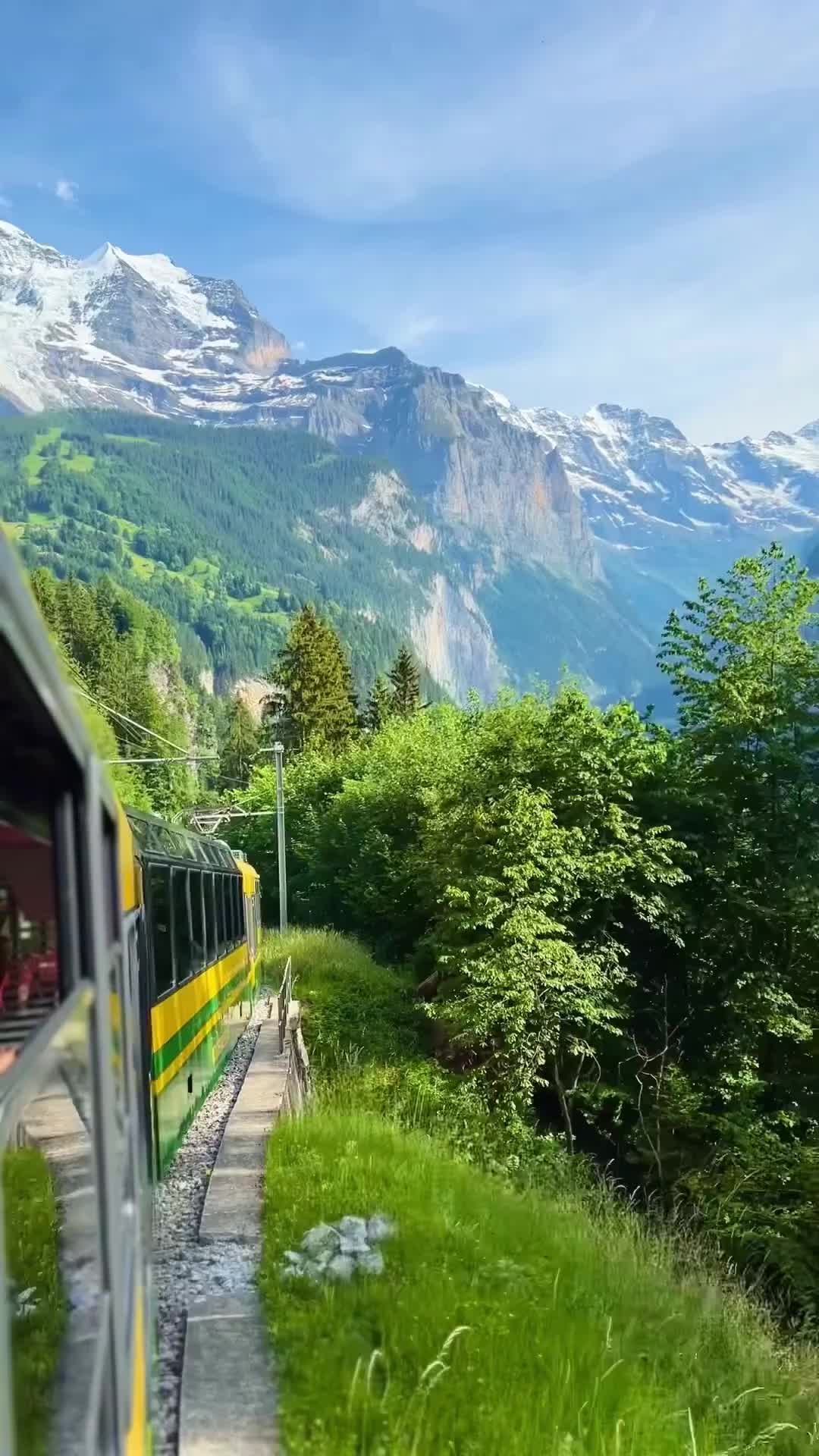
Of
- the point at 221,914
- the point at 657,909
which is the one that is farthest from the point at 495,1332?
the point at 657,909

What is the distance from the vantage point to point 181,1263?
750cm

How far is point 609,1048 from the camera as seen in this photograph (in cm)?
1945

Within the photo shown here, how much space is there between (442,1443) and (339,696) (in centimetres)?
6904

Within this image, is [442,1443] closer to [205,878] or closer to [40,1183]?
[40,1183]

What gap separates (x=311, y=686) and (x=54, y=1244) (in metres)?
70.8

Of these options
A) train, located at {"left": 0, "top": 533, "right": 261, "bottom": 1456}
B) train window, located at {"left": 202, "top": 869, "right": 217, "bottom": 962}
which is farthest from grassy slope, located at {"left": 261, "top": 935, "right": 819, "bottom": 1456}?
train window, located at {"left": 202, "top": 869, "right": 217, "bottom": 962}

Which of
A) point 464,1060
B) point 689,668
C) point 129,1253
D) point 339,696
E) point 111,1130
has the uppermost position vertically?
point 339,696

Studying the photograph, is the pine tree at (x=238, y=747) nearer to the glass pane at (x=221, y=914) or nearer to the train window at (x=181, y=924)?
the glass pane at (x=221, y=914)

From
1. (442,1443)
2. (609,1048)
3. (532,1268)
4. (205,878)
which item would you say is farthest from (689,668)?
(442,1443)

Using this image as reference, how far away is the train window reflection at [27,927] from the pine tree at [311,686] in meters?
68.6

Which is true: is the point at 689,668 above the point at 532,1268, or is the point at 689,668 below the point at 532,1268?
above

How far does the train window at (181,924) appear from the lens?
9.73 meters

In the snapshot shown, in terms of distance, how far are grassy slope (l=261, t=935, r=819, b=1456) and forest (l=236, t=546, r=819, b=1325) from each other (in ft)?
22.0

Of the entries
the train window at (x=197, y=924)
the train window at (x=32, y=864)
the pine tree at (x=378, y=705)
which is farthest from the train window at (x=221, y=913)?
the pine tree at (x=378, y=705)
